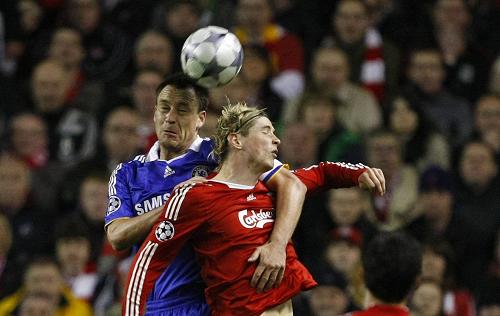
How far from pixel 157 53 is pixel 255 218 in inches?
200

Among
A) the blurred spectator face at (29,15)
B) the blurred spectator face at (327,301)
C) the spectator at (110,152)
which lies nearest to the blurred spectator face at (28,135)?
the spectator at (110,152)

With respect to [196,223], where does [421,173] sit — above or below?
below

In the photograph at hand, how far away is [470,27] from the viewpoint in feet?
40.0

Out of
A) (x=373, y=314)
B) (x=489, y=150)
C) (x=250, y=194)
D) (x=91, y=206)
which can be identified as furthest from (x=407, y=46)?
(x=373, y=314)

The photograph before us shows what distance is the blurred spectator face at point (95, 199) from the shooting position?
10.5m

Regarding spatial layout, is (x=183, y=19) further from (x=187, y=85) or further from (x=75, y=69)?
(x=187, y=85)

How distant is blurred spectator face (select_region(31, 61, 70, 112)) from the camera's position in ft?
37.9

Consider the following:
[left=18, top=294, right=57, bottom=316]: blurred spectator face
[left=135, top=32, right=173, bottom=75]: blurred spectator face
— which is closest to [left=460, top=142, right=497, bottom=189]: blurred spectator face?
[left=135, top=32, right=173, bottom=75]: blurred spectator face

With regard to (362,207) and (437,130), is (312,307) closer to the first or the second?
(362,207)

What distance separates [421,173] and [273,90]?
1.52m

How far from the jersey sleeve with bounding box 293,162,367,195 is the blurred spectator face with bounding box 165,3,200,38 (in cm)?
496

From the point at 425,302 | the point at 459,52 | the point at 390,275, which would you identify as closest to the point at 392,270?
the point at 390,275

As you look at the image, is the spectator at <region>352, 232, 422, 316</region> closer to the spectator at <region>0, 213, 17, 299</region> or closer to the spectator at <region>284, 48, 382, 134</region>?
the spectator at <region>0, 213, 17, 299</region>

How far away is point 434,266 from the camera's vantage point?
32.5ft
